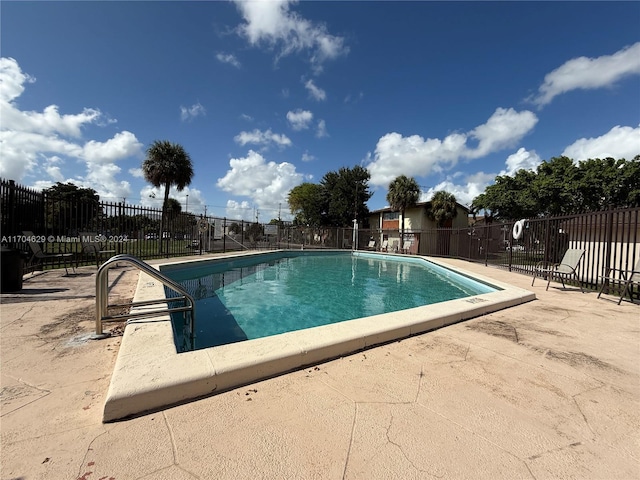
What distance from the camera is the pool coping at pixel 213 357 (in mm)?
1802

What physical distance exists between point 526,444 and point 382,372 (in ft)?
3.34

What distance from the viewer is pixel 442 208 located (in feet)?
82.4

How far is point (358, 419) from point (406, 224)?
27.3 meters

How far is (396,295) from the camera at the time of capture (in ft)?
26.1

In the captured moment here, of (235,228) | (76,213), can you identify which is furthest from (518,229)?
(235,228)

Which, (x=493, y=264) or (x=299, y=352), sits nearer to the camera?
(x=299, y=352)

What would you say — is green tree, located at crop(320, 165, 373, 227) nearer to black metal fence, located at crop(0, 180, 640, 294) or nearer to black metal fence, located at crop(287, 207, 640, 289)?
black metal fence, located at crop(287, 207, 640, 289)

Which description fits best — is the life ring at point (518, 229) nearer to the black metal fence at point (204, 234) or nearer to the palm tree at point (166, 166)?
the black metal fence at point (204, 234)

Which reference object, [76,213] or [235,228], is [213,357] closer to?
[76,213]

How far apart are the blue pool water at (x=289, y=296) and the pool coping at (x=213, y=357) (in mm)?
1327

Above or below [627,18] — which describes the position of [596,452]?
below

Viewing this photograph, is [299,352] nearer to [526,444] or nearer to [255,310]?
[526,444]

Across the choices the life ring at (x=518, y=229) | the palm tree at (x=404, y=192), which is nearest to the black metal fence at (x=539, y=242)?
the life ring at (x=518, y=229)

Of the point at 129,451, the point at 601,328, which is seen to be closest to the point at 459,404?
the point at 129,451
